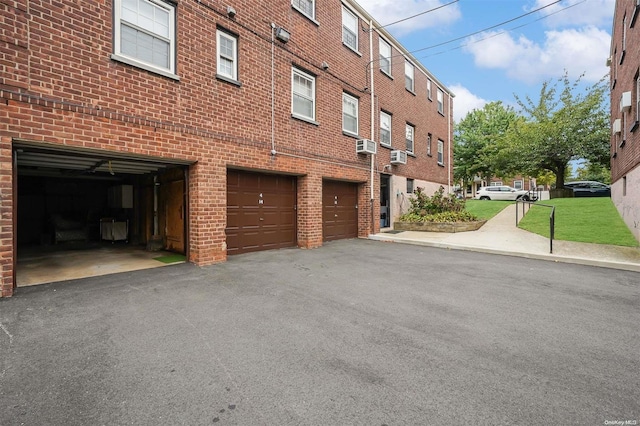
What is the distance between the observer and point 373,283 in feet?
17.5

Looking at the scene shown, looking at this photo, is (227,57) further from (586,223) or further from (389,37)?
(586,223)

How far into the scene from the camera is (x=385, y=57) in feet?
43.9

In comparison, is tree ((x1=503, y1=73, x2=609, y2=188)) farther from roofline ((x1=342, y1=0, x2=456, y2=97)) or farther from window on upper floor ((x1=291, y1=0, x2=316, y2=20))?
window on upper floor ((x1=291, y1=0, x2=316, y2=20))

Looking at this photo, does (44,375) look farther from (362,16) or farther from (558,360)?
(362,16)

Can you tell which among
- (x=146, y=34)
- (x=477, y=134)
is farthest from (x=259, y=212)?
(x=477, y=134)

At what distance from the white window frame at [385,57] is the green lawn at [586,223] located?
8.63 meters

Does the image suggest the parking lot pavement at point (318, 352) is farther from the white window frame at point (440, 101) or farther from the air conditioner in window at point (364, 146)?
the white window frame at point (440, 101)

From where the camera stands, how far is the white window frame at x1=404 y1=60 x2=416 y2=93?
15.0 metres

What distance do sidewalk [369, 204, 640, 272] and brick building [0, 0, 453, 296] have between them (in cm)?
271

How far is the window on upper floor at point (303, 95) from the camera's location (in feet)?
29.6

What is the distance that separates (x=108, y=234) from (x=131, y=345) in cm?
918

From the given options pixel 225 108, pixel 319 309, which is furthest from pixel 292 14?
pixel 319 309

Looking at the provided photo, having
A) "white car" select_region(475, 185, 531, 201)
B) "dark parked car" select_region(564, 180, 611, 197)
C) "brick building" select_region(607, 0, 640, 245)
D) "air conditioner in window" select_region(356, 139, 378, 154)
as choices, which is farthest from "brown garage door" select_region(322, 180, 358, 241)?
"dark parked car" select_region(564, 180, 611, 197)

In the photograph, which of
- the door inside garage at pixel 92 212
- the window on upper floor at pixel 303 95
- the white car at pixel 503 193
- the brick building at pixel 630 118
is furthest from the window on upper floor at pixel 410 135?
the white car at pixel 503 193
